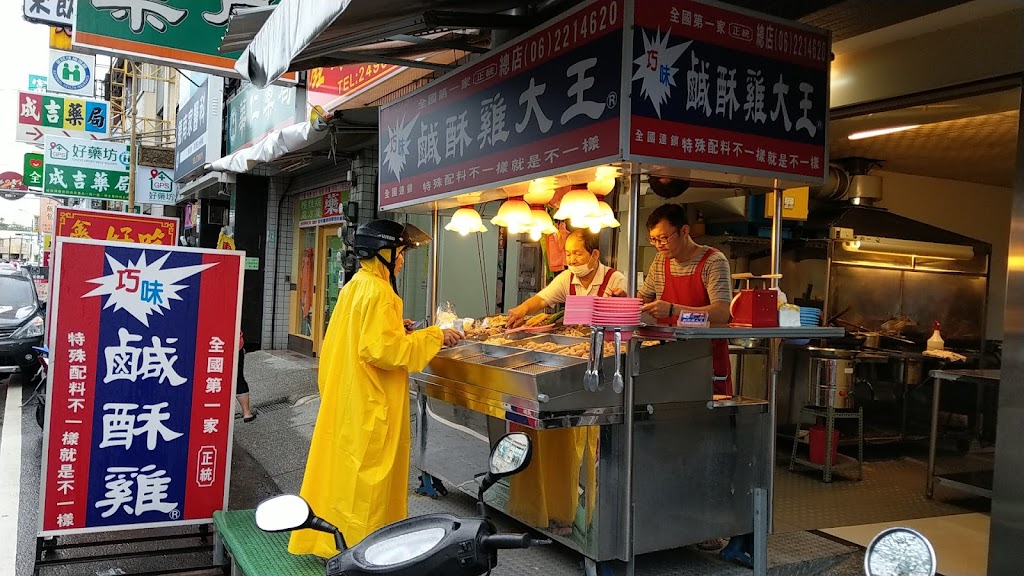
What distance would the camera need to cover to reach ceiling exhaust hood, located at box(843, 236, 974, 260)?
8531 mm

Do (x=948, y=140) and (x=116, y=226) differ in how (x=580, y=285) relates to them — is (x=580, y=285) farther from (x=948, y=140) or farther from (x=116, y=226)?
(x=116, y=226)

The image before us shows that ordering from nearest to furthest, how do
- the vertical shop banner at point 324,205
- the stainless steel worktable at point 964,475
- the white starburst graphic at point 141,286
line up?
the white starburst graphic at point 141,286, the stainless steel worktable at point 964,475, the vertical shop banner at point 324,205

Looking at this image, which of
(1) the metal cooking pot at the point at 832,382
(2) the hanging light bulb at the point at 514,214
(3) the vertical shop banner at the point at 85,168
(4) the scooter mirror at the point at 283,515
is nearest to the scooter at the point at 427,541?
(4) the scooter mirror at the point at 283,515

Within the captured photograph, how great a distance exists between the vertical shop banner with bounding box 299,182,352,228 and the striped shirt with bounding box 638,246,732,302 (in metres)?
7.78

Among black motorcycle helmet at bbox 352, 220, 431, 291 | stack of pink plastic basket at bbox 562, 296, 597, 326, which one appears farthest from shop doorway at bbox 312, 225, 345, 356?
stack of pink plastic basket at bbox 562, 296, 597, 326

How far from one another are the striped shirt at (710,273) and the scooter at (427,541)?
3.00 meters

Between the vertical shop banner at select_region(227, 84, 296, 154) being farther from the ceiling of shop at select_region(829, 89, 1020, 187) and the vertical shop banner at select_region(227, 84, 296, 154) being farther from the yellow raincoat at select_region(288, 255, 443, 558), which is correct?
the yellow raincoat at select_region(288, 255, 443, 558)

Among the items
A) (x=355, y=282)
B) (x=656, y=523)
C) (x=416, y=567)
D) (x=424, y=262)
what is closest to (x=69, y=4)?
(x=424, y=262)

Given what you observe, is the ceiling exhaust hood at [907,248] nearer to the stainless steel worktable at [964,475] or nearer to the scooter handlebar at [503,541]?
the stainless steel worktable at [964,475]

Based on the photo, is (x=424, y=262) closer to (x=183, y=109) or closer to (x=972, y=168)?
(x=972, y=168)

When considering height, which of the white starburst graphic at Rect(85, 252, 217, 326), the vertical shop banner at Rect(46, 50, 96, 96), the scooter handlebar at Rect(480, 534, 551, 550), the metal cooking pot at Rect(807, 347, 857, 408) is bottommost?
the metal cooking pot at Rect(807, 347, 857, 408)

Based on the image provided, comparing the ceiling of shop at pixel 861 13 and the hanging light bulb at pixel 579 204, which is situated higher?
the ceiling of shop at pixel 861 13

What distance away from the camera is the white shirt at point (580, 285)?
19.9 ft

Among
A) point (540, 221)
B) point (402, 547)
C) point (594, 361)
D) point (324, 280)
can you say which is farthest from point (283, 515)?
point (324, 280)
